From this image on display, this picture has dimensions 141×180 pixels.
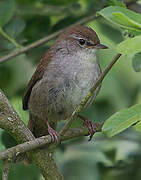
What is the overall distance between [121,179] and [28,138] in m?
1.83

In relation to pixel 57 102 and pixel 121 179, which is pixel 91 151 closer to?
pixel 121 179

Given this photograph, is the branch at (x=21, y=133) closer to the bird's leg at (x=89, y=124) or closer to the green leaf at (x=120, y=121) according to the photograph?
the bird's leg at (x=89, y=124)

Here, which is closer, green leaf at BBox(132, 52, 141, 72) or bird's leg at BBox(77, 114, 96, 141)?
green leaf at BBox(132, 52, 141, 72)

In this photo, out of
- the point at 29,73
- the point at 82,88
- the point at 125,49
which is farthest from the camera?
the point at 29,73

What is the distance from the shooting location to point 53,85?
12.6 feet

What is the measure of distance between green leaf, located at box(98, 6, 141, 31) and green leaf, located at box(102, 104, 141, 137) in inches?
13.5

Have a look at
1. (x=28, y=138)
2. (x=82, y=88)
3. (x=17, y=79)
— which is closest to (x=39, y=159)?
(x=28, y=138)

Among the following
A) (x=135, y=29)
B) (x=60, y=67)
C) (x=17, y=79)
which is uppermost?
(x=135, y=29)

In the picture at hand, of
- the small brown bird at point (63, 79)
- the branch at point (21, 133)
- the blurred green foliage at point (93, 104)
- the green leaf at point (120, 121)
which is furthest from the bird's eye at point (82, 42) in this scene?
the green leaf at point (120, 121)

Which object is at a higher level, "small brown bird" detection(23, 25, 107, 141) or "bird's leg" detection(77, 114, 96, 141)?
"small brown bird" detection(23, 25, 107, 141)

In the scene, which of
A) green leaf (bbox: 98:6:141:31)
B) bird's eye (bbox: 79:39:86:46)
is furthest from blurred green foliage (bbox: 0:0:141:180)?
green leaf (bbox: 98:6:141:31)

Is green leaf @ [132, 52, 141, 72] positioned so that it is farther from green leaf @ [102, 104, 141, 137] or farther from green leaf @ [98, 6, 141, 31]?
green leaf @ [102, 104, 141, 137]

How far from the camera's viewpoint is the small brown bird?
3803mm

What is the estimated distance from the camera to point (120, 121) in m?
1.85
